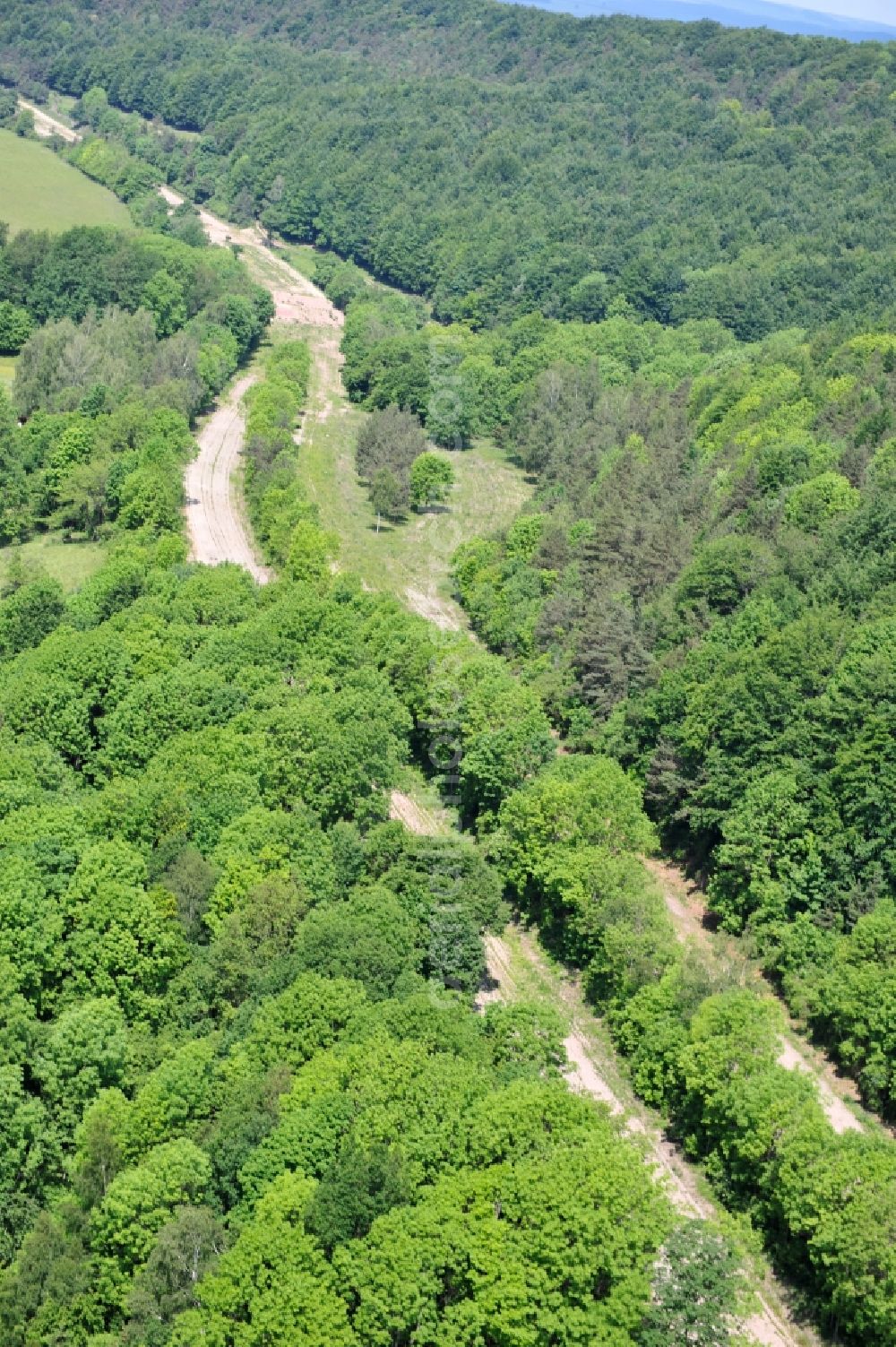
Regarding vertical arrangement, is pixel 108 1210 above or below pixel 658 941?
below

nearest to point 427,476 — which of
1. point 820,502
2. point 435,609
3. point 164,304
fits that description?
point 435,609

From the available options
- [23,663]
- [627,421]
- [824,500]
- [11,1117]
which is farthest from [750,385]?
[11,1117]

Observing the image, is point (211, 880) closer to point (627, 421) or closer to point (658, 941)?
point (658, 941)

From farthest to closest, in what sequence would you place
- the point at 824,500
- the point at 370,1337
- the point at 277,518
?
the point at 277,518 < the point at 824,500 < the point at 370,1337

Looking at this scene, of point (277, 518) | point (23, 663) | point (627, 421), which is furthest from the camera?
point (627, 421)

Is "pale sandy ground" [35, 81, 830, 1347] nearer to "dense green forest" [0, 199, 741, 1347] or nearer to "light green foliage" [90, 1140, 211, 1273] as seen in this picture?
"dense green forest" [0, 199, 741, 1347]

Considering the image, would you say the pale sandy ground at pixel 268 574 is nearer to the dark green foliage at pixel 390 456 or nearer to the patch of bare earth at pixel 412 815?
the patch of bare earth at pixel 412 815

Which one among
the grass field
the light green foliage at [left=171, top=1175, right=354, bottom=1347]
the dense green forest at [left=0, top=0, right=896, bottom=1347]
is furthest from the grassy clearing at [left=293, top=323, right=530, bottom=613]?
the light green foliage at [left=171, top=1175, right=354, bottom=1347]
